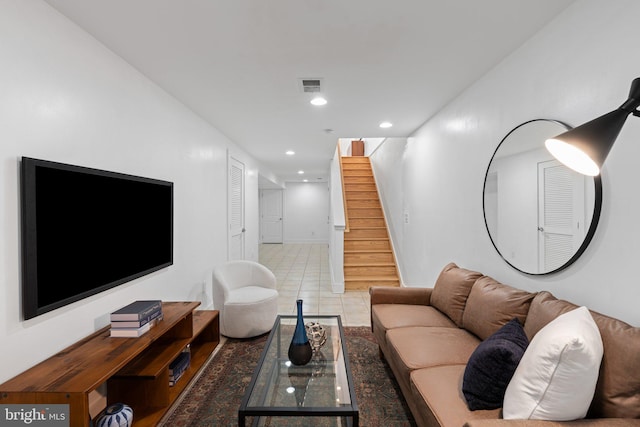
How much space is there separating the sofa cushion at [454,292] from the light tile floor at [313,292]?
47.6 inches

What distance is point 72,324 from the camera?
168 centimetres

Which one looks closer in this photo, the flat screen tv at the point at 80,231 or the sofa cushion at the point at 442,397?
the sofa cushion at the point at 442,397

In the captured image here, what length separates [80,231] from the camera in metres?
1.68

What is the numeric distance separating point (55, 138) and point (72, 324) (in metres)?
1.00

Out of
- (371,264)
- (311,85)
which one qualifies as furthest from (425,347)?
(371,264)

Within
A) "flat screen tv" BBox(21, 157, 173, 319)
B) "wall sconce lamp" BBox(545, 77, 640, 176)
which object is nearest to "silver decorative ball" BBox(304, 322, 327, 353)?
"flat screen tv" BBox(21, 157, 173, 319)

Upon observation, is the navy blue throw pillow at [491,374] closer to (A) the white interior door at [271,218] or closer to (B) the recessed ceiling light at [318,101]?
(B) the recessed ceiling light at [318,101]

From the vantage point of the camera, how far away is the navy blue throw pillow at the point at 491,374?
128 cm

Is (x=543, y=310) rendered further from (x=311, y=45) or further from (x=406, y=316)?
(x=311, y=45)

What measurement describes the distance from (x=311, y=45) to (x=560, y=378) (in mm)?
2080

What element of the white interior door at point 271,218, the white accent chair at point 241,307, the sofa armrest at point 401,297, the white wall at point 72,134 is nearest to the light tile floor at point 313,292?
the white accent chair at point 241,307

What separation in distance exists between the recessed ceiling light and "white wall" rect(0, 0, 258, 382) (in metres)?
1.29

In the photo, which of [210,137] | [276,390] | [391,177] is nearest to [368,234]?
[391,177]

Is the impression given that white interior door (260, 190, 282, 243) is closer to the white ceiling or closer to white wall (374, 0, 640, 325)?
the white ceiling
